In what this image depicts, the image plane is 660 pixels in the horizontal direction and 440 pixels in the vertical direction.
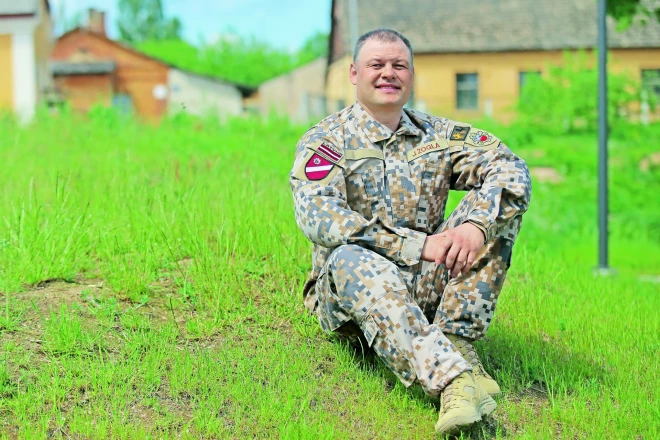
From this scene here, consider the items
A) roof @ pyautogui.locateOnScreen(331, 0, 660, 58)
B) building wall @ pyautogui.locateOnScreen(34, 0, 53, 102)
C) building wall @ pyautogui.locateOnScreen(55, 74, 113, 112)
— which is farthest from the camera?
building wall @ pyautogui.locateOnScreen(55, 74, 113, 112)

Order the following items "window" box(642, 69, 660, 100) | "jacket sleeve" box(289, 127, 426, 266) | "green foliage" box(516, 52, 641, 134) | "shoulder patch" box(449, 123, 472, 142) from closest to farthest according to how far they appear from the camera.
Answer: "jacket sleeve" box(289, 127, 426, 266) → "shoulder patch" box(449, 123, 472, 142) → "green foliage" box(516, 52, 641, 134) → "window" box(642, 69, 660, 100)

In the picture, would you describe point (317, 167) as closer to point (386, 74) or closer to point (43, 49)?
point (386, 74)

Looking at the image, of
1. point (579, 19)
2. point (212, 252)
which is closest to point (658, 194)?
point (212, 252)

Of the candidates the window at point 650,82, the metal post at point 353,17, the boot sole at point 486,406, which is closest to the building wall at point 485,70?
the window at point 650,82

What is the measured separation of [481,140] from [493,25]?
99.0 ft

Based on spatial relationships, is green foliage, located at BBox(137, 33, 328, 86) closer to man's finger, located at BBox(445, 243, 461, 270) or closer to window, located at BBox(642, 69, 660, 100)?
window, located at BBox(642, 69, 660, 100)

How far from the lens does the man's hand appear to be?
11.9 feet

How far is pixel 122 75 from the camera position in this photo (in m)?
43.4

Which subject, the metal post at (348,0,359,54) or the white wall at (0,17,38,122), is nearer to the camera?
the white wall at (0,17,38,122)

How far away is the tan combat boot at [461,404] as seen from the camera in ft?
10.9

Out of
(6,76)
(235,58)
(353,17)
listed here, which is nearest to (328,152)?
(6,76)

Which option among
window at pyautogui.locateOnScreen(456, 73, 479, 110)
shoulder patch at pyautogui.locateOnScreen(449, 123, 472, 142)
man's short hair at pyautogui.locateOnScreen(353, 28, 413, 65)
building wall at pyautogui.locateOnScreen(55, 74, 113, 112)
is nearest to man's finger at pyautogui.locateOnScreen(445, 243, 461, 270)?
shoulder patch at pyautogui.locateOnScreen(449, 123, 472, 142)

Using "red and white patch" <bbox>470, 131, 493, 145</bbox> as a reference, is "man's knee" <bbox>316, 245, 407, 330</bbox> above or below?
below

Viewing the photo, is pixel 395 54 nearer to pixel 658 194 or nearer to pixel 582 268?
pixel 582 268
